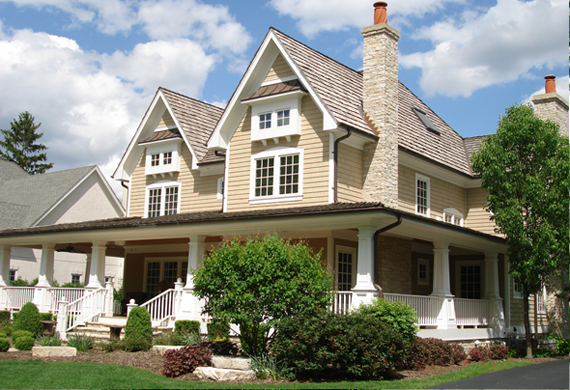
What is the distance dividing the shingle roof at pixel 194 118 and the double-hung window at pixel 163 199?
1948 millimetres

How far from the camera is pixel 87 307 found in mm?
19109

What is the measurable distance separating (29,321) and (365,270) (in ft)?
33.1

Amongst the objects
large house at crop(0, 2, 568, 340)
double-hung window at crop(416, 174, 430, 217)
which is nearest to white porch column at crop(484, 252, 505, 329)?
large house at crop(0, 2, 568, 340)

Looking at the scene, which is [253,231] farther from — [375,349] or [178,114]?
[178,114]

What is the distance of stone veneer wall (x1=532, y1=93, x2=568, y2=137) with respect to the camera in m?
24.5

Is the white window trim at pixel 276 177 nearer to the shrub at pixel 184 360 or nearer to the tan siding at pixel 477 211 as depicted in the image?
the shrub at pixel 184 360

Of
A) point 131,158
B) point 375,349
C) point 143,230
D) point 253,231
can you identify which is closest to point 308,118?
point 253,231

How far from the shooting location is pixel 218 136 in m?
19.4

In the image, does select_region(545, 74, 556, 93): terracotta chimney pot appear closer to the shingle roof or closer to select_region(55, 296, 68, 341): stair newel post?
the shingle roof

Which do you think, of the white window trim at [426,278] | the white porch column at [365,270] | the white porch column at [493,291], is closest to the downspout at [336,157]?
the white porch column at [365,270]

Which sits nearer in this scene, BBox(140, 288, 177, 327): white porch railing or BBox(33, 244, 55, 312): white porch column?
BBox(140, 288, 177, 327): white porch railing

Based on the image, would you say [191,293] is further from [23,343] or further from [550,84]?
[550,84]

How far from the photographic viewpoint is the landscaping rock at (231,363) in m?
11.9

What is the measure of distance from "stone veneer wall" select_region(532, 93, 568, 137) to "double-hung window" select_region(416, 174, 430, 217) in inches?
287
